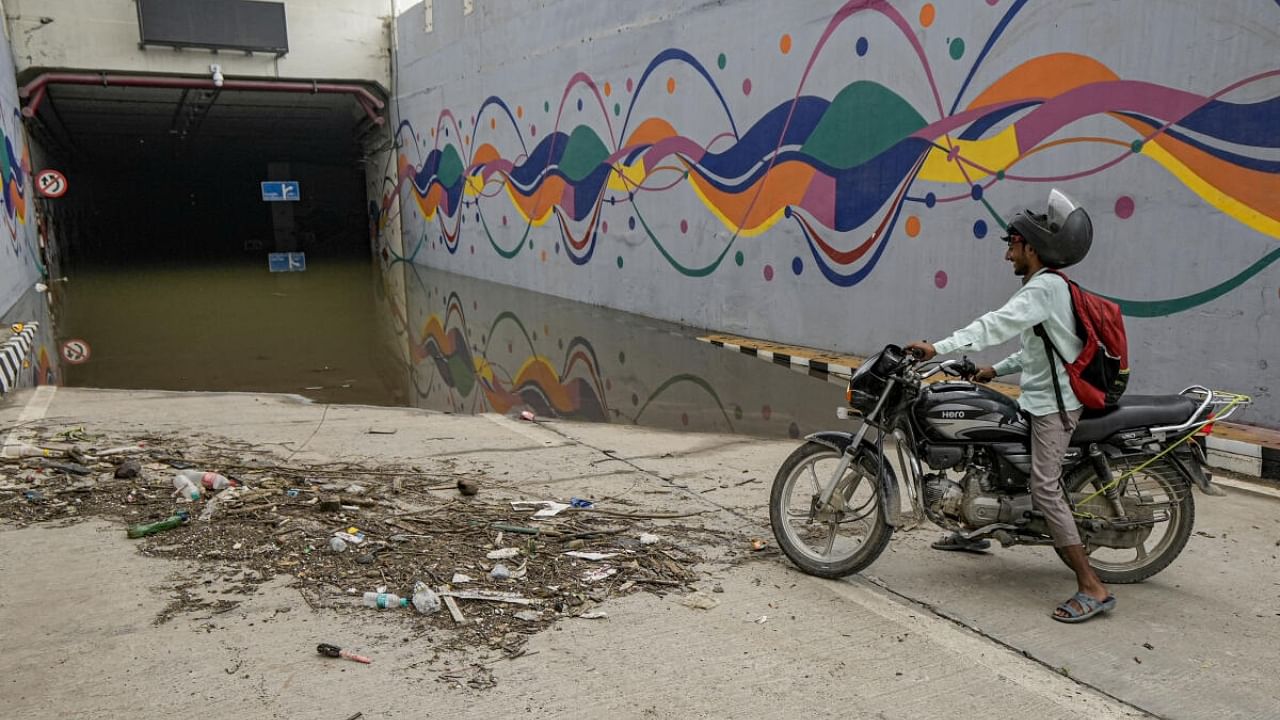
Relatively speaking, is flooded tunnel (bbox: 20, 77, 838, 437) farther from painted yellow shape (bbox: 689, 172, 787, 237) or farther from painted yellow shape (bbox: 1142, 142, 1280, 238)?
painted yellow shape (bbox: 1142, 142, 1280, 238)

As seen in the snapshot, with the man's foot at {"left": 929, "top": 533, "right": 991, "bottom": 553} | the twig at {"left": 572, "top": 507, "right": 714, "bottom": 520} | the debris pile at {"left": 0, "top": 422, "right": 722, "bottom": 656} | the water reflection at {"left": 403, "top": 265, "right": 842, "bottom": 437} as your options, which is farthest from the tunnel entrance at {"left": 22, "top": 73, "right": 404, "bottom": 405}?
the man's foot at {"left": 929, "top": 533, "right": 991, "bottom": 553}

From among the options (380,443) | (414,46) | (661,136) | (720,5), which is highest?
(414,46)

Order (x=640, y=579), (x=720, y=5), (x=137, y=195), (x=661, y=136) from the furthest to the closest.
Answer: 1. (x=137, y=195)
2. (x=661, y=136)
3. (x=720, y=5)
4. (x=640, y=579)

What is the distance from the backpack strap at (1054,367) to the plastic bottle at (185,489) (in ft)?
13.0

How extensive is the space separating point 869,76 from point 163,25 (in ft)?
57.9

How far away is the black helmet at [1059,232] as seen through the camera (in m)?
3.41

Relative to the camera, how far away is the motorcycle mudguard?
3.65 metres

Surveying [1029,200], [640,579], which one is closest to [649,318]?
[1029,200]

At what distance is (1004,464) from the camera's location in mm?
3637

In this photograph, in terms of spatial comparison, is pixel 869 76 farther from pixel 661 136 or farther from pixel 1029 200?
pixel 661 136

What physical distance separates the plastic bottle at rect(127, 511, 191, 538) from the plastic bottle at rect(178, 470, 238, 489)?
49 centimetres

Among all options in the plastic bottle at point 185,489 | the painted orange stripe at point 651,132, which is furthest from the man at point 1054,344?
the painted orange stripe at point 651,132

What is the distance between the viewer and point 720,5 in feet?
36.3

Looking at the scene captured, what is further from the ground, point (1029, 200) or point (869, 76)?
point (869, 76)
